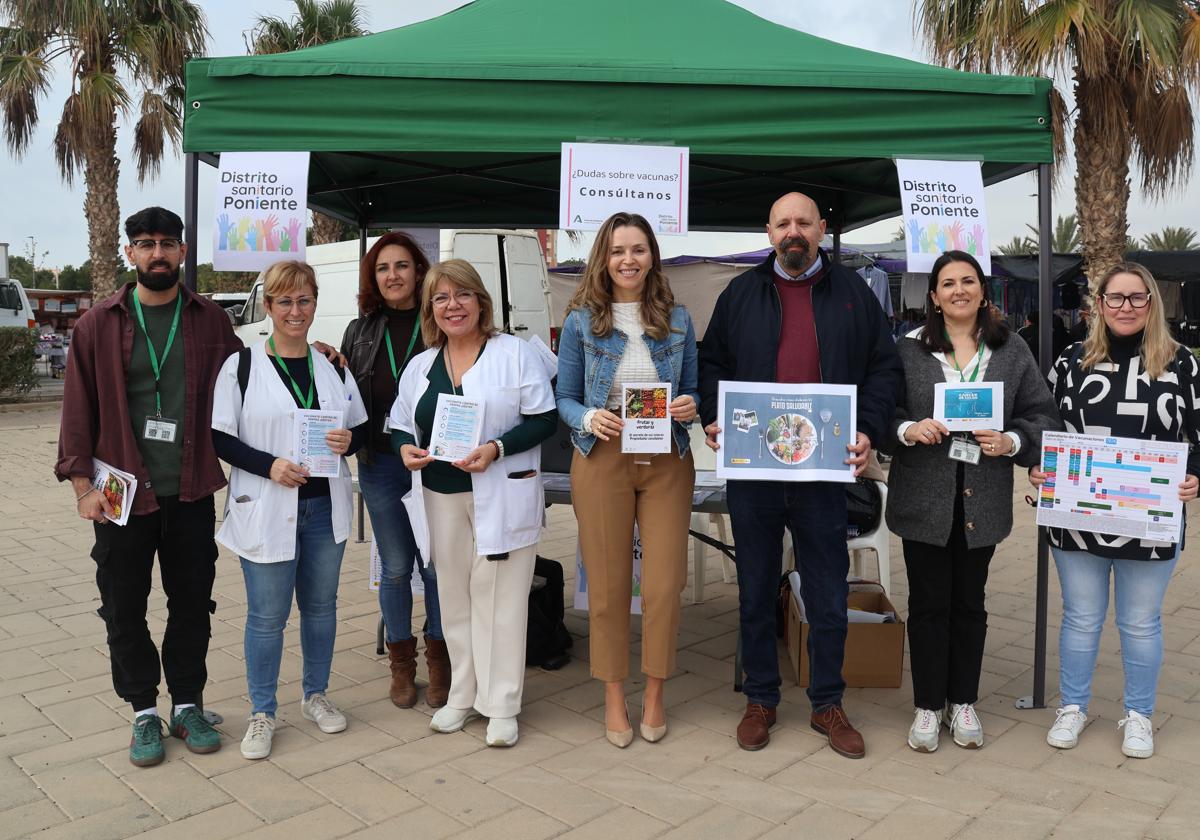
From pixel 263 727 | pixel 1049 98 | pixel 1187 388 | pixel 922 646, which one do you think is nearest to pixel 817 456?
pixel 922 646

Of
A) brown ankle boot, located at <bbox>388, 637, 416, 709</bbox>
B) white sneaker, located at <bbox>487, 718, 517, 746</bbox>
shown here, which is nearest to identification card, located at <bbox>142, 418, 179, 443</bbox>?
brown ankle boot, located at <bbox>388, 637, 416, 709</bbox>

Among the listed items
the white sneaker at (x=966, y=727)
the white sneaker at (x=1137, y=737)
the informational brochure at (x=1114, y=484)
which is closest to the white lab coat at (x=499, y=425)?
the white sneaker at (x=966, y=727)

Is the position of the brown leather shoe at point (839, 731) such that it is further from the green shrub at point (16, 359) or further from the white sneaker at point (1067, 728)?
the green shrub at point (16, 359)

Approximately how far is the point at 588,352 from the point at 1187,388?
2121 millimetres

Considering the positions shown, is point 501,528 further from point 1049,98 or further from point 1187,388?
point 1049,98

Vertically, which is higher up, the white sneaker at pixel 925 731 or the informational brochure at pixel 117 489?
the informational brochure at pixel 117 489

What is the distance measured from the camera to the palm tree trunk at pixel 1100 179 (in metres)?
10.9

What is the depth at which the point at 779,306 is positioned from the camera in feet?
11.4

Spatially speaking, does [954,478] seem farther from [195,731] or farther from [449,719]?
[195,731]

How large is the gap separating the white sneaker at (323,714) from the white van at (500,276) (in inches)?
361

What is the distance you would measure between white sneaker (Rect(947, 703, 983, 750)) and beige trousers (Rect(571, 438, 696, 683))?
1.10m

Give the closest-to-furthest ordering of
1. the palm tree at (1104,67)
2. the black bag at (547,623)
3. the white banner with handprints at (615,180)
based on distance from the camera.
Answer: the white banner with handprints at (615,180)
the black bag at (547,623)
the palm tree at (1104,67)

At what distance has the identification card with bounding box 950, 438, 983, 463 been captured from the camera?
3369mm

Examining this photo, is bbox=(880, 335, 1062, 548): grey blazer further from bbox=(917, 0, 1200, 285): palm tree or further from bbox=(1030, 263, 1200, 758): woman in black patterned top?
bbox=(917, 0, 1200, 285): palm tree
